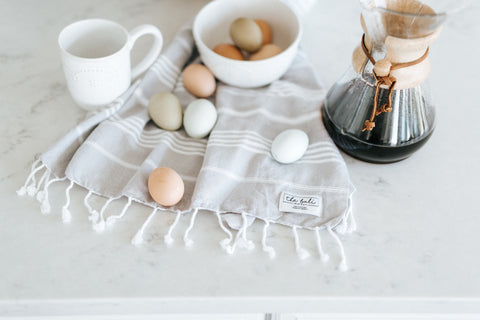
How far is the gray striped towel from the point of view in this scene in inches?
27.8

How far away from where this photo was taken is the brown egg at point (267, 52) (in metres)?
0.88

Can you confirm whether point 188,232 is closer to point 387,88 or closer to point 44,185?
point 44,185

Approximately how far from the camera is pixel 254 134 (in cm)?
80

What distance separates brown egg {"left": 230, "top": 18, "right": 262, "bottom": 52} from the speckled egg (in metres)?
0.17

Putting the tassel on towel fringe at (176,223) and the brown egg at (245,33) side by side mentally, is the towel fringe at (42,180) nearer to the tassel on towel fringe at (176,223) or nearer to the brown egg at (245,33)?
the tassel on towel fringe at (176,223)

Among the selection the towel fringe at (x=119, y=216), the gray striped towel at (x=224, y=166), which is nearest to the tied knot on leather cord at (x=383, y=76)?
the gray striped towel at (x=224, y=166)

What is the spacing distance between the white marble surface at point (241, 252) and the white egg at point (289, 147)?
0.09m

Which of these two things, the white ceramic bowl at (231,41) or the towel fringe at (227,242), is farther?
the white ceramic bowl at (231,41)

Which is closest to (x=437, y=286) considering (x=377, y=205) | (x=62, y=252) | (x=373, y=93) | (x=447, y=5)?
(x=377, y=205)

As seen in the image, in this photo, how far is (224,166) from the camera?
74 centimetres

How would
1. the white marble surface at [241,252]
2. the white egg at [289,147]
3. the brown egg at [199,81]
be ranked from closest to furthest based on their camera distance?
the white marble surface at [241,252]
the white egg at [289,147]
the brown egg at [199,81]

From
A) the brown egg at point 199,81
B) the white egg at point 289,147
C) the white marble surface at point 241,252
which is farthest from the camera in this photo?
the brown egg at point 199,81

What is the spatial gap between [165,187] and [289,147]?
0.66ft

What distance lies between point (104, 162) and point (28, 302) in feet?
0.77
